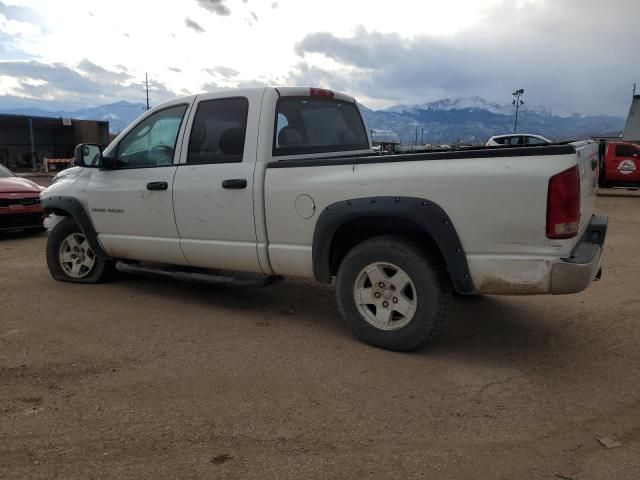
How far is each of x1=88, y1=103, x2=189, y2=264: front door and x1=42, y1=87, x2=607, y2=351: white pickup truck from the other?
0.01 meters

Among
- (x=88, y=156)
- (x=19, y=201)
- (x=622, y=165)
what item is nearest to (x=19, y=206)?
(x=19, y=201)

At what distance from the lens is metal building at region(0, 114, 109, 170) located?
30.9 m

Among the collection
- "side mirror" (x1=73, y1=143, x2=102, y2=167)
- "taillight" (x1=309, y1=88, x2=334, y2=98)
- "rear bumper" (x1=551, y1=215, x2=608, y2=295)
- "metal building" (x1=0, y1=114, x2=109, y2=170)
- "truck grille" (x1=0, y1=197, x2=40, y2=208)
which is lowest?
"rear bumper" (x1=551, y1=215, x2=608, y2=295)

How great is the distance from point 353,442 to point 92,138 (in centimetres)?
3442

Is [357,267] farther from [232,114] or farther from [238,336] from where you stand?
[232,114]

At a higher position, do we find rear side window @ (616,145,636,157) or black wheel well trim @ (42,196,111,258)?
rear side window @ (616,145,636,157)

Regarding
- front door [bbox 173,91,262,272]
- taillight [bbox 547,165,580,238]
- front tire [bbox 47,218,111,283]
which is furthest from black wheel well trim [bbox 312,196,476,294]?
front tire [bbox 47,218,111,283]

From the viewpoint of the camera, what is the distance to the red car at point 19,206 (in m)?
8.34

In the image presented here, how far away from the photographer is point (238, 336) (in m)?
4.10

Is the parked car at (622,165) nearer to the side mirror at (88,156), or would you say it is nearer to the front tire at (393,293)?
the front tire at (393,293)

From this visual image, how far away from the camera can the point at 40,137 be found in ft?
112

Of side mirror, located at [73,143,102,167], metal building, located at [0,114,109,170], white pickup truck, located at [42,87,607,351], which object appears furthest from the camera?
metal building, located at [0,114,109,170]

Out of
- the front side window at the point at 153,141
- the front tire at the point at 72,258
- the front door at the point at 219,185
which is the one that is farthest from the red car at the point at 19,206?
the front door at the point at 219,185

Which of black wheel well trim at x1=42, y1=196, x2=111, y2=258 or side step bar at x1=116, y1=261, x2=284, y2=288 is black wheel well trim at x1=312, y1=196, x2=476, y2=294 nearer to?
side step bar at x1=116, y1=261, x2=284, y2=288
